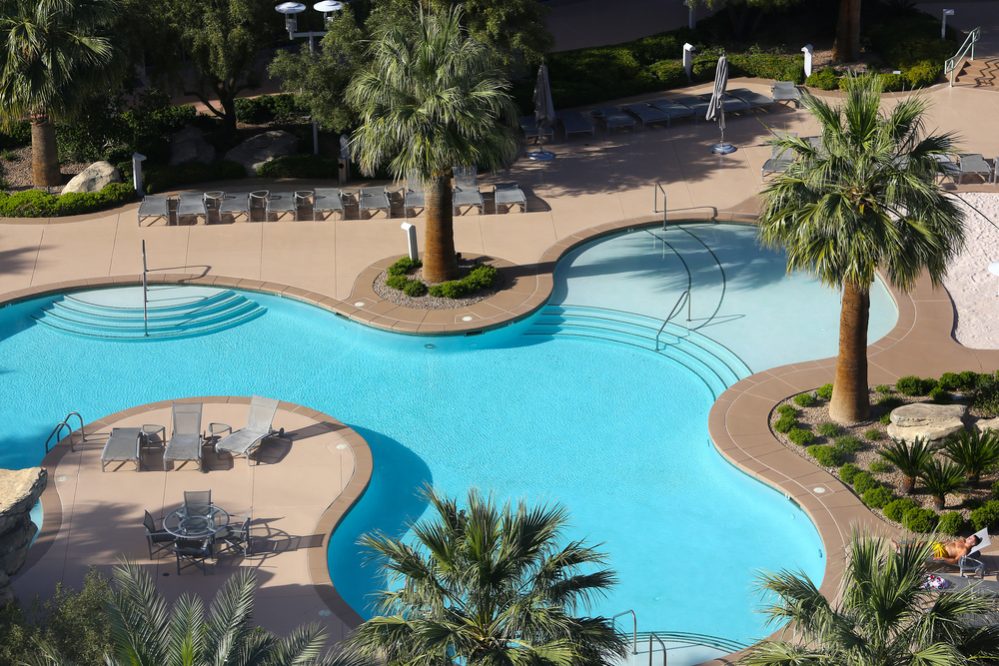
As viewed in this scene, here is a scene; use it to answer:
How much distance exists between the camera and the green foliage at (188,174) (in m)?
36.5

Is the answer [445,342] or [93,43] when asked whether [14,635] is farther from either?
[93,43]

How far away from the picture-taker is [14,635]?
17453 millimetres

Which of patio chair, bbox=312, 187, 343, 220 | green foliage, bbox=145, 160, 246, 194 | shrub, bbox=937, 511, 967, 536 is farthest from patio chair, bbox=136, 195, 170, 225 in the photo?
shrub, bbox=937, 511, 967, 536

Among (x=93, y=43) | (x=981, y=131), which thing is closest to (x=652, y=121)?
(x=981, y=131)

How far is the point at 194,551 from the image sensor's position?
22359mm

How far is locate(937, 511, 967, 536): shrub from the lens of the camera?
73.6 ft

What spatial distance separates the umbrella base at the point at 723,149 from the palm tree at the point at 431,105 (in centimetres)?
1005

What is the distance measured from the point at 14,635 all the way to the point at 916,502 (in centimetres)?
1433

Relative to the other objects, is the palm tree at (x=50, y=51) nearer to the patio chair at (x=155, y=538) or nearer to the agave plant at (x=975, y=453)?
the patio chair at (x=155, y=538)

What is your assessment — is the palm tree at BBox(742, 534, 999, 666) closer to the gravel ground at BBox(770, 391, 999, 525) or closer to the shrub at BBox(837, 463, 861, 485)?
the gravel ground at BBox(770, 391, 999, 525)

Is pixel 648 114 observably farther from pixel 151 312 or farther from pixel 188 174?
pixel 151 312

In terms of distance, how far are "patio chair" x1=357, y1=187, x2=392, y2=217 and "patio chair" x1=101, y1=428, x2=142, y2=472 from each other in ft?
35.8

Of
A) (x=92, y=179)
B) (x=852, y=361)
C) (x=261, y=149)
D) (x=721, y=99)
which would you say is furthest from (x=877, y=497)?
(x=92, y=179)

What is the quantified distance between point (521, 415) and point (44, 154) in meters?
16.1
